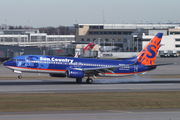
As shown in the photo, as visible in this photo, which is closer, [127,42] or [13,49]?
[13,49]

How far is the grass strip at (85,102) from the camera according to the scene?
23.5 metres

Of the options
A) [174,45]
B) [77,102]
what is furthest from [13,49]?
[174,45]

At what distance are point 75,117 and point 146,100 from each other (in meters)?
9.69

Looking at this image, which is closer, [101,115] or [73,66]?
[101,115]

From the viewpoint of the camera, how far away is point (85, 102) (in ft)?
85.0

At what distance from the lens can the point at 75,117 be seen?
65.5 feet

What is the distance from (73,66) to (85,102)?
16.1 metres

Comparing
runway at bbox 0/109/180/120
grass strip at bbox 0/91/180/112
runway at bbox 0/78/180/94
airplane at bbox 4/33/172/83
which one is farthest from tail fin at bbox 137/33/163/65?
runway at bbox 0/109/180/120

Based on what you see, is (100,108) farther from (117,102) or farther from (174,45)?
(174,45)

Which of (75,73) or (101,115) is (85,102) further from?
(75,73)

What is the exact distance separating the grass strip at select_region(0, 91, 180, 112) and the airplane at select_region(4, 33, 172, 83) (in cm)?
1119

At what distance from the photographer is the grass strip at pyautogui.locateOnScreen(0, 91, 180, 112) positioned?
2353cm

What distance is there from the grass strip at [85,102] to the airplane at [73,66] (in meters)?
11.2

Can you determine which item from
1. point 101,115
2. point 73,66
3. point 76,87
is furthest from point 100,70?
point 101,115
